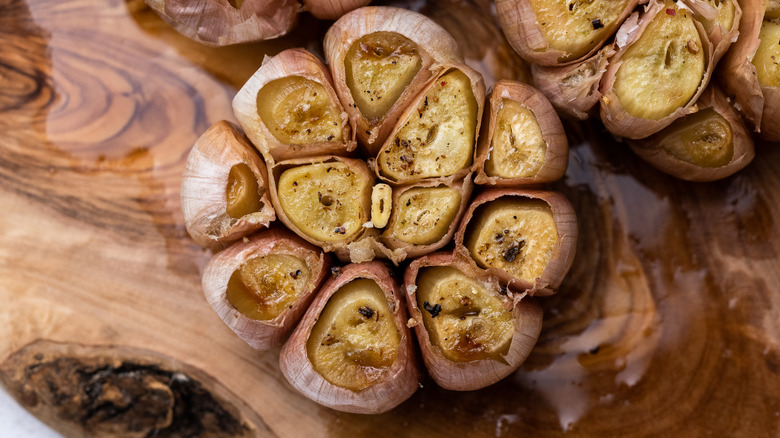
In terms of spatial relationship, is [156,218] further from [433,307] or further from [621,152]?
[621,152]

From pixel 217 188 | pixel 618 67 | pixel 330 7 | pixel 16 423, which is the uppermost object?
pixel 330 7

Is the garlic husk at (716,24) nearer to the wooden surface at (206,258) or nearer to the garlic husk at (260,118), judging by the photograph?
the wooden surface at (206,258)

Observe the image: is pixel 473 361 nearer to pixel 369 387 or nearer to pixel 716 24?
pixel 369 387

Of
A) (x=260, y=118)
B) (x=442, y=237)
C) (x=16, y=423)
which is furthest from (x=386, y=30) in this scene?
(x=16, y=423)

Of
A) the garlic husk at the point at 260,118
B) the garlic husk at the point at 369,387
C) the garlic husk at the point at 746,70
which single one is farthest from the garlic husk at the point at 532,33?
the garlic husk at the point at 369,387

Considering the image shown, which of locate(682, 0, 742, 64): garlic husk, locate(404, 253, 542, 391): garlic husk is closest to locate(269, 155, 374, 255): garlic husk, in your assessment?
locate(404, 253, 542, 391): garlic husk

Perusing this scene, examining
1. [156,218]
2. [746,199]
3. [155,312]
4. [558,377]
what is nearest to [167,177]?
[156,218]

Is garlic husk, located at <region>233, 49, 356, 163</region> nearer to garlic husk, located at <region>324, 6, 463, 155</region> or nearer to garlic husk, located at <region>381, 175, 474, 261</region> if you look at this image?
garlic husk, located at <region>324, 6, 463, 155</region>

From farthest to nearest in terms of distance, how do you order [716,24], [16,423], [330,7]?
1. [16,423]
2. [330,7]
3. [716,24]
